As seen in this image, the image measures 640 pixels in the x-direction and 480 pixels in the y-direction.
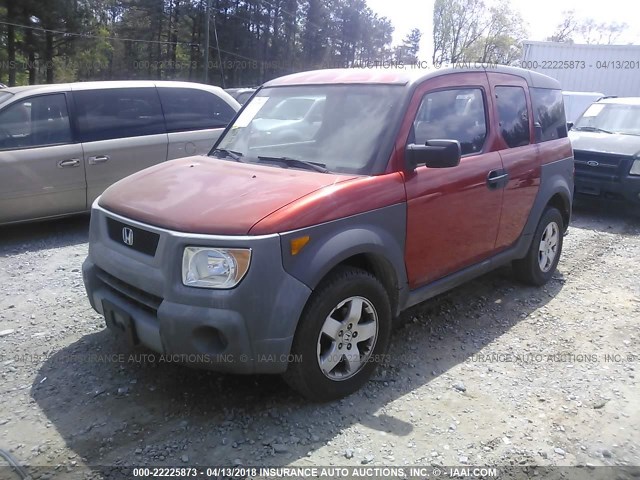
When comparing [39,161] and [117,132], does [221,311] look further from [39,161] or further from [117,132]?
[117,132]

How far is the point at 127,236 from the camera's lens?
10.1ft

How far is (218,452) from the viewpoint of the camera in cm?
272

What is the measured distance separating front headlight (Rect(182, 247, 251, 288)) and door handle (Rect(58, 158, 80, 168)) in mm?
3937

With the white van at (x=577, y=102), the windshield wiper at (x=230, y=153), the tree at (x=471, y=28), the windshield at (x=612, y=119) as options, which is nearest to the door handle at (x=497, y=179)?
the windshield wiper at (x=230, y=153)

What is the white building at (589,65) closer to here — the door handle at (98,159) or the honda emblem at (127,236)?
the door handle at (98,159)

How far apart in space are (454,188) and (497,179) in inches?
23.0

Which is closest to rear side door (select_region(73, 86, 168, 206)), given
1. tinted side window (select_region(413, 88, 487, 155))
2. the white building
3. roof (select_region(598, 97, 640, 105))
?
tinted side window (select_region(413, 88, 487, 155))

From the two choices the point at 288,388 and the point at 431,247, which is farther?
the point at 431,247

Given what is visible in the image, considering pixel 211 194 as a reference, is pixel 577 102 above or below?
above

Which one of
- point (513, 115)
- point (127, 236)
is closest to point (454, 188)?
point (513, 115)

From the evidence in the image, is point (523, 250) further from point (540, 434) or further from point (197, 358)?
point (197, 358)

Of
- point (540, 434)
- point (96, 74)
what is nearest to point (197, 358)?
point (540, 434)

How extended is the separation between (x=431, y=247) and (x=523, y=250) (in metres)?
1.56

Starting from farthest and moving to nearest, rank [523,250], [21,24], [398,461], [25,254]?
[21,24], [25,254], [523,250], [398,461]
